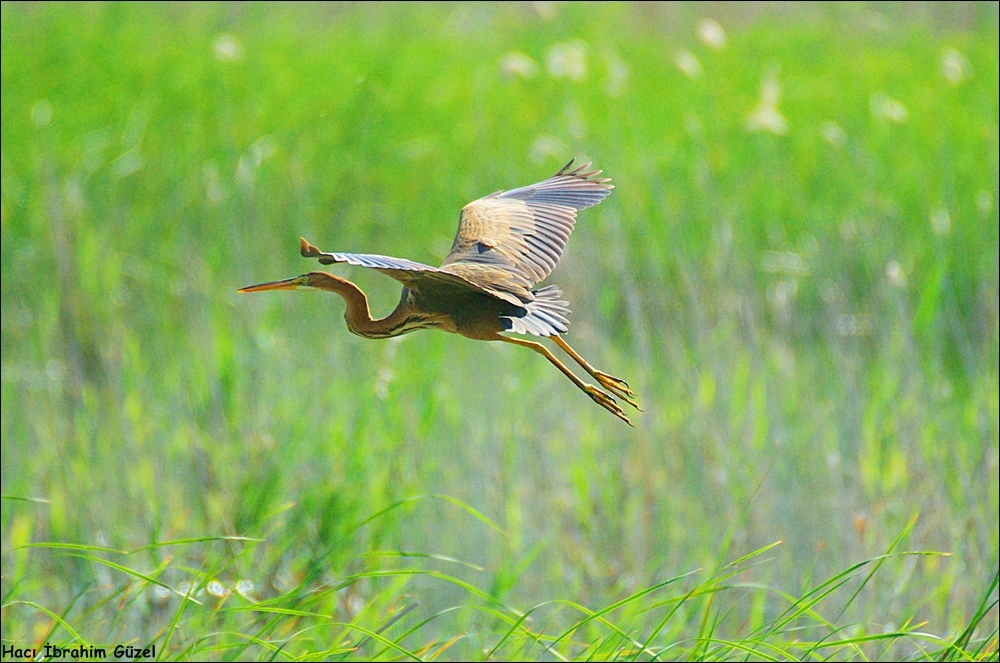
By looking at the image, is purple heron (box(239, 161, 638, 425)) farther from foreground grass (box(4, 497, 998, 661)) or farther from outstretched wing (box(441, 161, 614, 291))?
foreground grass (box(4, 497, 998, 661))

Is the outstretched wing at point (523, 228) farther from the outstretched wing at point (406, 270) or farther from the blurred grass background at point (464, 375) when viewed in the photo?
the blurred grass background at point (464, 375)

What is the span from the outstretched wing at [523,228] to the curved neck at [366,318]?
7 cm

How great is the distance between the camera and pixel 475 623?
123 inches

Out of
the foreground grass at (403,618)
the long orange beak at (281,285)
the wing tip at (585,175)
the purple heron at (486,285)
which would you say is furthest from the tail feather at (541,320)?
the foreground grass at (403,618)

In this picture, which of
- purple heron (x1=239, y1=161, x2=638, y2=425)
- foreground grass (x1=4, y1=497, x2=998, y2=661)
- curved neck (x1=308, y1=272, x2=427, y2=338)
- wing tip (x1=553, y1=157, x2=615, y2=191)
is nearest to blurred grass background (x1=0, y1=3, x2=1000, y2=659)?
foreground grass (x1=4, y1=497, x2=998, y2=661)

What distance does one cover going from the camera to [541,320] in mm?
1190

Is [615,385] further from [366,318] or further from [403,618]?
[403,618]

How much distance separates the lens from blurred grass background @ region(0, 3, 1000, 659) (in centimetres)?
297

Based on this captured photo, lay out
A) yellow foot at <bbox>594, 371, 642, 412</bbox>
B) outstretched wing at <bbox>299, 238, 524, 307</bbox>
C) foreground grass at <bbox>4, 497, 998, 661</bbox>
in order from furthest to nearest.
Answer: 1. foreground grass at <bbox>4, 497, 998, 661</bbox>
2. yellow foot at <bbox>594, 371, 642, 412</bbox>
3. outstretched wing at <bbox>299, 238, 524, 307</bbox>

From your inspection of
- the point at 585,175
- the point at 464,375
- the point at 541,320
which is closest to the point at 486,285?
the point at 541,320

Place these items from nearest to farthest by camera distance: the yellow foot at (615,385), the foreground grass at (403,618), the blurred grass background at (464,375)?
the yellow foot at (615,385) → the foreground grass at (403,618) → the blurred grass background at (464,375)

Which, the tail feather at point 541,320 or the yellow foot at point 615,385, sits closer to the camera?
the tail feather at point 541,320

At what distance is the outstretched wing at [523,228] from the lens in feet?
4.34

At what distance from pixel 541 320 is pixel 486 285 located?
65 mm
